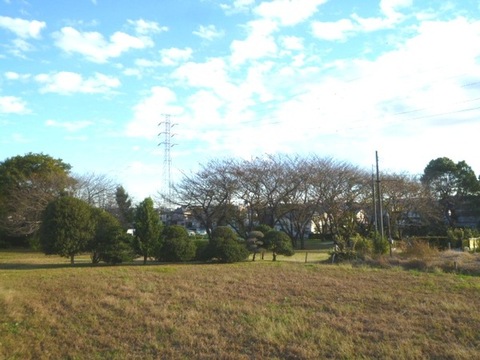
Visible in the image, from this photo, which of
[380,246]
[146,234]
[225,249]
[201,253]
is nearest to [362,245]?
[380,246]

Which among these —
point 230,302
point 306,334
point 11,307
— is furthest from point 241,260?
point 306,334

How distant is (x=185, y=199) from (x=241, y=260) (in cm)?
1523

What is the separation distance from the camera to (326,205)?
36500 mm

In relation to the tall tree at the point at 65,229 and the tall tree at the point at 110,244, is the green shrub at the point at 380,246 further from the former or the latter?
the tall tree at the point at 65,229

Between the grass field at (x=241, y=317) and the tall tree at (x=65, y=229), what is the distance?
14.7 ft

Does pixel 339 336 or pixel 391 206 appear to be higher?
pixel 391 206

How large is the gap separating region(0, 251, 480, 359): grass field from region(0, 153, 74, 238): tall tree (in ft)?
73.6

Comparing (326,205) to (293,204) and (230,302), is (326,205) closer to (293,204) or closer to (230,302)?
(293,204)

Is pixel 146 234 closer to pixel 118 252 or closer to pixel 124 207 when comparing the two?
pixel 118 252

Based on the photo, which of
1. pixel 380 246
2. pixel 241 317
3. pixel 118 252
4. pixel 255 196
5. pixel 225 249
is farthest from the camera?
pixel 255 196

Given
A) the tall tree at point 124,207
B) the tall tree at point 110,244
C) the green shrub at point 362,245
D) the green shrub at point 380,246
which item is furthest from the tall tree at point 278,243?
the tall tree at point 124,207

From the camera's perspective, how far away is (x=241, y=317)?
9.02 meters

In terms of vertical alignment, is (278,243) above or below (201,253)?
above

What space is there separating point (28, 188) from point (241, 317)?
107 feet
